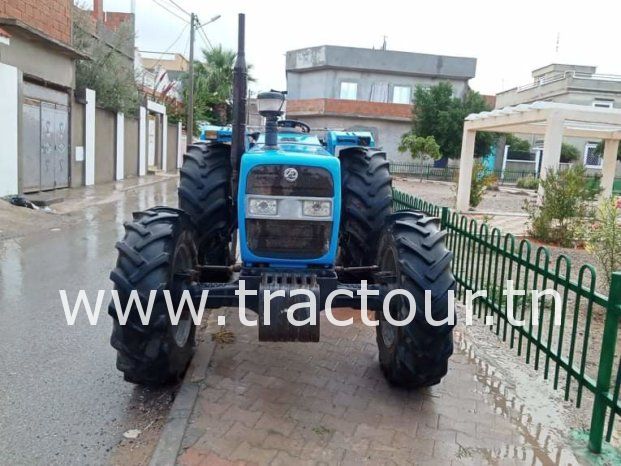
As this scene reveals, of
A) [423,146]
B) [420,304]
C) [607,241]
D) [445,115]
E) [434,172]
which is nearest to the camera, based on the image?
[420,304]

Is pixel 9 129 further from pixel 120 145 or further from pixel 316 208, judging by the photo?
pixel 316 208

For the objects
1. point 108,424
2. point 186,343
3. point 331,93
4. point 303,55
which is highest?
point 303,55

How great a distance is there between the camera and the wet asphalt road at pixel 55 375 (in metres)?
3.28

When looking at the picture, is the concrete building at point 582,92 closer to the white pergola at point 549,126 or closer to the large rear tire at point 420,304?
the white pergola at point 549,126

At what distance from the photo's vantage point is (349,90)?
128 ft

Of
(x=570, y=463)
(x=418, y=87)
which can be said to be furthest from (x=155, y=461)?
(x=418, y=87)

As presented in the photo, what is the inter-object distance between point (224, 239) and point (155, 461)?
2387 millimetres

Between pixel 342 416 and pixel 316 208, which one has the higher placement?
pixel 316 208

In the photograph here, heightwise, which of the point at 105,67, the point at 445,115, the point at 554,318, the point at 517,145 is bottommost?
the point at 554,318

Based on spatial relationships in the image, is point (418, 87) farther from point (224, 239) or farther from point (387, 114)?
point (224, 239)

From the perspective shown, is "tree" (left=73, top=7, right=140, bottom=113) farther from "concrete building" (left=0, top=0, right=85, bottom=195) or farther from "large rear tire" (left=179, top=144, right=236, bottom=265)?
"large rear tire" (left=179, top=144, right=236, bottom=265)

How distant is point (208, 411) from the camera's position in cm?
366

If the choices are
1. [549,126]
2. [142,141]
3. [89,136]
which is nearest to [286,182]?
[549,126]

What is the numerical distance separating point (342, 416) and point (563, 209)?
8475mm
